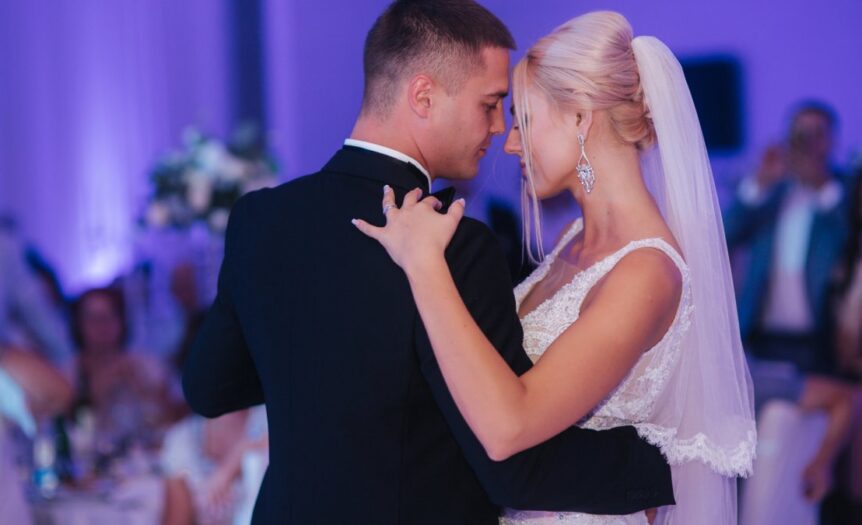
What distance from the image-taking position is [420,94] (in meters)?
2.02

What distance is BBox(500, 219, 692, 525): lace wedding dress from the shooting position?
2.16m

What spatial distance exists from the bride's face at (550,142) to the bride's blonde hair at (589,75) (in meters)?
0.01

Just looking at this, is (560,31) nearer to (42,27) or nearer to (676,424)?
(676,424)

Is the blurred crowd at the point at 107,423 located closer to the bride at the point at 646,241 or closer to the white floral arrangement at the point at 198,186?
the white floral arrangement at the point at 198,186

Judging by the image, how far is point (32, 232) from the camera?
7.46 metres

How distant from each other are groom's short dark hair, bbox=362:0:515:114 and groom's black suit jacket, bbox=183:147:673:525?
16cm

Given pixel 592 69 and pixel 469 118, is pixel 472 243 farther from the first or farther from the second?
pixel 592 69

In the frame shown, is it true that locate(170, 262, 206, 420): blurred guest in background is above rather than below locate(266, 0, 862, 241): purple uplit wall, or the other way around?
below

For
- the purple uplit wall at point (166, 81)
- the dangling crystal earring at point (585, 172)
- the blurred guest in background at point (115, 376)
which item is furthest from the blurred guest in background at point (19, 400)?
the purple uplit wall at point (166, 81)

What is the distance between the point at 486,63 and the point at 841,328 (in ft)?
11.2

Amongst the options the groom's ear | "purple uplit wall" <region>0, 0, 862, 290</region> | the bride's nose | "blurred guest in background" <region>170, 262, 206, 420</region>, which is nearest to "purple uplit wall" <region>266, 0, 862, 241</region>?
"purple uplit wall" <region>0, 0, 862, 290</region>

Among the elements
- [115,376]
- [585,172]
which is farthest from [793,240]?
[585,172]

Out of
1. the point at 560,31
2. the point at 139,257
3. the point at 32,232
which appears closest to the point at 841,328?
the point at 560,31

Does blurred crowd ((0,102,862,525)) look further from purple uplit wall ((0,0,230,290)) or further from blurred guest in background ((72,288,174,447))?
purple uplit wall ((0,0,230,290))
